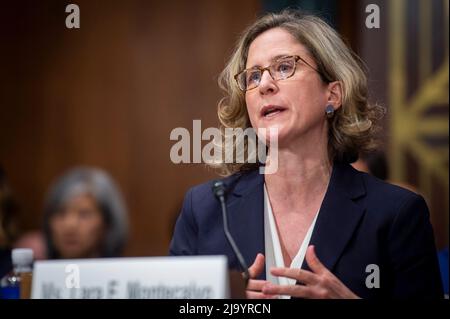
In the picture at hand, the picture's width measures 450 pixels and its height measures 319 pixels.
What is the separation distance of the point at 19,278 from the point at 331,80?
0.96 meters

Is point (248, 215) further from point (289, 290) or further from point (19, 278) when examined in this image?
point (19, 278)

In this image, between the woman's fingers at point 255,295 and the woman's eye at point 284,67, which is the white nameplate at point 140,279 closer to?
the woman's fingers at point 255,295

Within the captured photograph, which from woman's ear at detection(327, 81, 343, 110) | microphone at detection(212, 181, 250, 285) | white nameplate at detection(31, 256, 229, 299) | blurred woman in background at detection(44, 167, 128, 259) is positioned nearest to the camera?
white nameplate at detection(31, 256, 229, 299)

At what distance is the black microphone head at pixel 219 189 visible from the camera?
1.94m

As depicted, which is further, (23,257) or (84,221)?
(84,221)

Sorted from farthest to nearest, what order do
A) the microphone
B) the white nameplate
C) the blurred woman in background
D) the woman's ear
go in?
the blurred woman in background → the woman's ear → the microphone → the white nameplate

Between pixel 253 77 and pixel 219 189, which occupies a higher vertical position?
pixel 253 77

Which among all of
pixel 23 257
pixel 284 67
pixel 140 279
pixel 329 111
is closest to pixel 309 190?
pixel 329 111

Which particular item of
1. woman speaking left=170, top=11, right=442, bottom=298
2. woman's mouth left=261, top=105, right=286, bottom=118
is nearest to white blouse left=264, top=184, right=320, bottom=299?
woman speaking left=170, top=11, right=442, bottom=298

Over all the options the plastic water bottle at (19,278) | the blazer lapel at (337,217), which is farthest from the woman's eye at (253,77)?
the plastic water bottle at (19,278)

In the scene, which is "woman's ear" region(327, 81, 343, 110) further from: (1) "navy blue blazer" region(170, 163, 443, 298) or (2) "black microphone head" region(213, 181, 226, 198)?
(2) "black microphone head" region(213, 181, 226, 198)

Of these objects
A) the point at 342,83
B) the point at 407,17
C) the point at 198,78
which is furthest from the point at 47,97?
the point at 342,83

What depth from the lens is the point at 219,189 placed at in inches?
76.9

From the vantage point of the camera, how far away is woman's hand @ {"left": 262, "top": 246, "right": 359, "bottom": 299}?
5.32 feet
